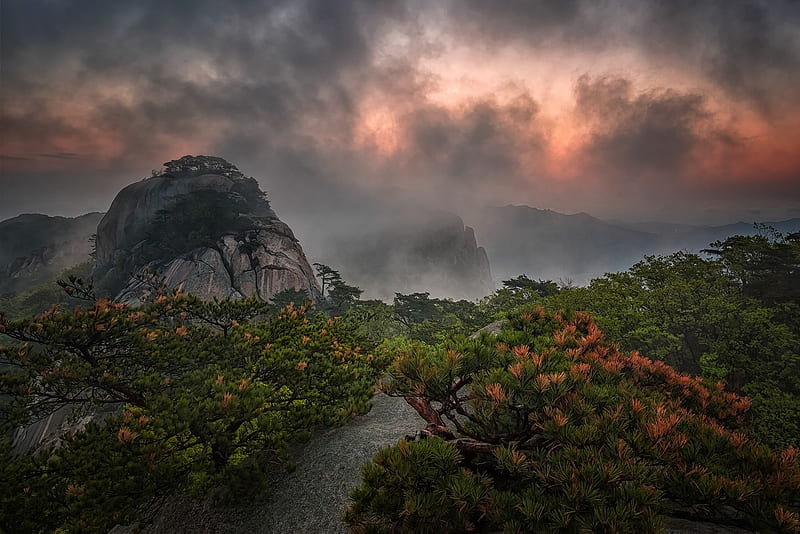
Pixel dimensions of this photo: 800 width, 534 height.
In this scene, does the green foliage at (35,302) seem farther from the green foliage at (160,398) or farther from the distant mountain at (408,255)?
the distant mountain at (408,255)

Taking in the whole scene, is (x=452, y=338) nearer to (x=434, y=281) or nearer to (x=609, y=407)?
(x=609, y=407)

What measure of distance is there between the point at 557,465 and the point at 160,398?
17.7 feet

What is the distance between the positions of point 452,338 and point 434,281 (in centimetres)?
12276

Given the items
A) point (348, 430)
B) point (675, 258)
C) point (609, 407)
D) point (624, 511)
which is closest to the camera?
point (624, 511)

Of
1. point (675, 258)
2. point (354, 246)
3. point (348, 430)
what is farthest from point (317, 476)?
point (354, 246)

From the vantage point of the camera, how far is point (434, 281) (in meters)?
126

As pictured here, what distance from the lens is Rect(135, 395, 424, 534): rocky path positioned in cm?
527

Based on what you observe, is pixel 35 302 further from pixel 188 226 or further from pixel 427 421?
pixel 427 421

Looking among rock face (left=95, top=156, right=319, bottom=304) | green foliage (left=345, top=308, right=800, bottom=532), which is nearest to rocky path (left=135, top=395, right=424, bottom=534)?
green foliage (left=345, top=308, right=800, bottom=532)

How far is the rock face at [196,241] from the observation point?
102 ft

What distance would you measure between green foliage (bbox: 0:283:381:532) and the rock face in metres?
23.9

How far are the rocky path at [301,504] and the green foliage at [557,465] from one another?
10.8 feet

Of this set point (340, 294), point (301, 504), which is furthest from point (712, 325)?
point (340, 294)

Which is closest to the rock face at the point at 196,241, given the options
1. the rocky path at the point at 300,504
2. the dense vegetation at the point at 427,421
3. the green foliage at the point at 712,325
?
the dense vegetation at the point at 427,421
